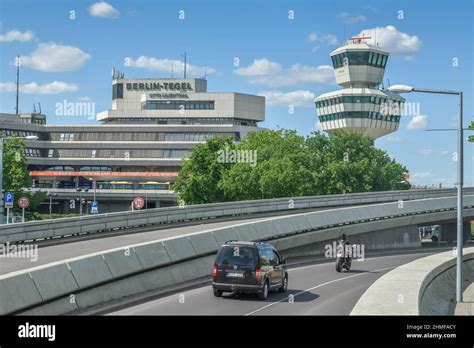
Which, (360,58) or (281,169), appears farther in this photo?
(360,58)

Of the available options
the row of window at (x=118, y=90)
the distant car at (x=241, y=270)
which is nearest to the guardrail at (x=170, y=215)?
the distant car at (x=241, y=270)

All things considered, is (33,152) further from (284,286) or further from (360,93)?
(284,286)

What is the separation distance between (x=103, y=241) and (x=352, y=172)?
5515cm

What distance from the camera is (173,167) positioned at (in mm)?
127188

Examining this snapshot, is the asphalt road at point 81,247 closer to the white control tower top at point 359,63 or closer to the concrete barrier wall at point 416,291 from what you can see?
the concrete barrier wall at point 416,291

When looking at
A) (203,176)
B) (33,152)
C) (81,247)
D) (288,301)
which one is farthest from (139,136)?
(288,301)

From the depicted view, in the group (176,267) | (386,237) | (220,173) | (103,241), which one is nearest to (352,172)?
(220,173)

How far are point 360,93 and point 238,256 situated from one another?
9799 centimetres

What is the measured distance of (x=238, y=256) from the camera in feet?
72.9

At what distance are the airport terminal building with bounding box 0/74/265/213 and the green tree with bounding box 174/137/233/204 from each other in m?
27.6

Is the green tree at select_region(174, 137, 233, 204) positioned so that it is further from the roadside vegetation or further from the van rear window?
the van rear window

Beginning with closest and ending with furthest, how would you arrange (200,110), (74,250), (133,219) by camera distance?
(74,250) → (133,219) → (200,110)
